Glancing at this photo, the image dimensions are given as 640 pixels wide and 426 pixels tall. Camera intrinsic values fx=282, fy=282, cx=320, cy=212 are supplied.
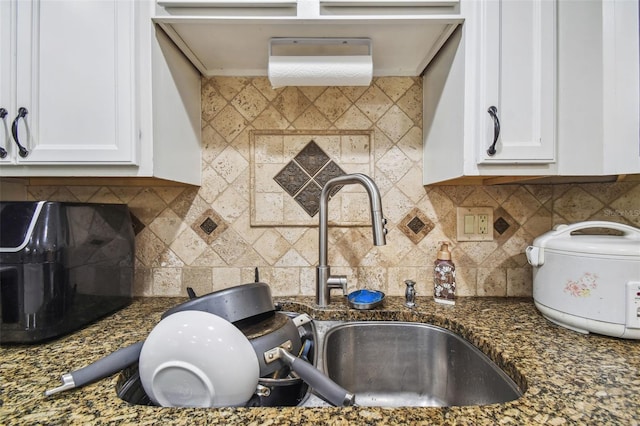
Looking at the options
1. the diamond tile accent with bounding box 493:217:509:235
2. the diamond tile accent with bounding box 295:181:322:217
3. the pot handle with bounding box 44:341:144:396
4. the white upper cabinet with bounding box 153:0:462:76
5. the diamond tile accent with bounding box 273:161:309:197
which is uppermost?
the white upper cabinet with bounding box 153:0:462:76

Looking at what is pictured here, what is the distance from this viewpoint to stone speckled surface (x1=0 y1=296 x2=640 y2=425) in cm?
46

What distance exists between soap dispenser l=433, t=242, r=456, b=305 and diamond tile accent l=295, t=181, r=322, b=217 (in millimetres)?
479

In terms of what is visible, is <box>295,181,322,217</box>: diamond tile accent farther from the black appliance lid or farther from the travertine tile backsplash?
the black appliance lid

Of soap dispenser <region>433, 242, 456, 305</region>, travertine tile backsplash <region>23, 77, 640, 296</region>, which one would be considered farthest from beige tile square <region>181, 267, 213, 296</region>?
soap dispenser <region>433, 242, 456, 305</region>

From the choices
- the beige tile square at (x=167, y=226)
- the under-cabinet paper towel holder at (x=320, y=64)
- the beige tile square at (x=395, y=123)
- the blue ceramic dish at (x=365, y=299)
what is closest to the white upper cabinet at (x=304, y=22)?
the under-cabinet paper towel holder at (x=320, y=64)

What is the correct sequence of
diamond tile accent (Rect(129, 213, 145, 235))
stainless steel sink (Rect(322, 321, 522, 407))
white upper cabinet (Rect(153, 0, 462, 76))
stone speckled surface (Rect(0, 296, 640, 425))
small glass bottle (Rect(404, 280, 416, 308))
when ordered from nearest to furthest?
stone speckled surface (Rect(0, 296, 640, 425)) < white upper cabinet (Rect(153, 0, 462, 76)) < stainless steel sink (Rect(322, 321, 522, 407)) < small glass bottle (Rect(404, 280, 416, 308)) < diamond tile accent (Rect(129, 213, 145, 235))

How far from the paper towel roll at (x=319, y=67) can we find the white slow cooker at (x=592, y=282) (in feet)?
2.46

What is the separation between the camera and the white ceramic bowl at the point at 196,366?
50 centimetres

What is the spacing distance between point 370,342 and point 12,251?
98 cm

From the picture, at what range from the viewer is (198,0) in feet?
2.46

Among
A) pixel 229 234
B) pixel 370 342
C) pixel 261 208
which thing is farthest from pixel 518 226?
pixel 229 234

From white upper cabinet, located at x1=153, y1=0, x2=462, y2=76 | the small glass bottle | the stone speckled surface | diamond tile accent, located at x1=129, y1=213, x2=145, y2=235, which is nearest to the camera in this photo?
Result: the stone speckled surface

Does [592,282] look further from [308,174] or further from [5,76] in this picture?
[5,76]

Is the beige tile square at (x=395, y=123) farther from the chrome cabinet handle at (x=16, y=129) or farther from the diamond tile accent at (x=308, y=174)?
the chrome cabinet handle at (x=16, y=129)
